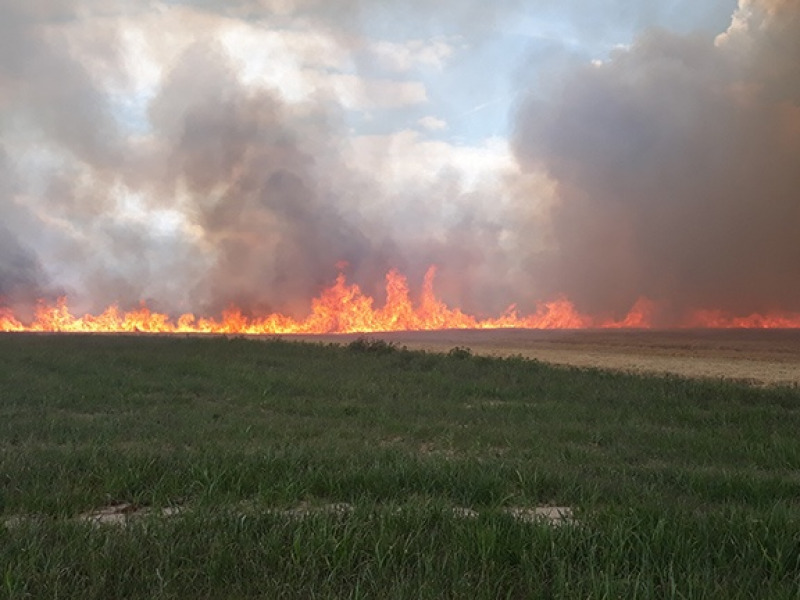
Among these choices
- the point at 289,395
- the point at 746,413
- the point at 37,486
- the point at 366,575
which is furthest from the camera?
the point at 289,395

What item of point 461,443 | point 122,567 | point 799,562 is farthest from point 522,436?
point 122,567

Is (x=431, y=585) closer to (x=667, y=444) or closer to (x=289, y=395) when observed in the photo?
(x=667, y=444)

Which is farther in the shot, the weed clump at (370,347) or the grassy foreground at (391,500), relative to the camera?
the weed clump at (370,347)

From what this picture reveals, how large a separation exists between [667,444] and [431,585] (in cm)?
752

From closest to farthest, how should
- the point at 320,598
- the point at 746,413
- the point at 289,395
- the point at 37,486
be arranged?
1. the point at 320,598
2. the point at 37,486
3. the point at 746,413
4. the point at 289,395

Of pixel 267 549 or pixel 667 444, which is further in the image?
pixel 667 444

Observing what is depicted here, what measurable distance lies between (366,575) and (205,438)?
20.4 feet

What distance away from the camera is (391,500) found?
5.68 metres

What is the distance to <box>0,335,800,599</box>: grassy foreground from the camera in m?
3.88

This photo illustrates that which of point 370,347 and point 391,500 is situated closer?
point 391,500

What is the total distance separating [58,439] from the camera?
927 cm

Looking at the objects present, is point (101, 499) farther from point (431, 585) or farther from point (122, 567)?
point (431, 585)

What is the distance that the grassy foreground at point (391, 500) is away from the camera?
388cm

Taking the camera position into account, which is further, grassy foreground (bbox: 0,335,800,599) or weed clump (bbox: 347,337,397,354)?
weed clump (bbox: 347,337,397,354)
